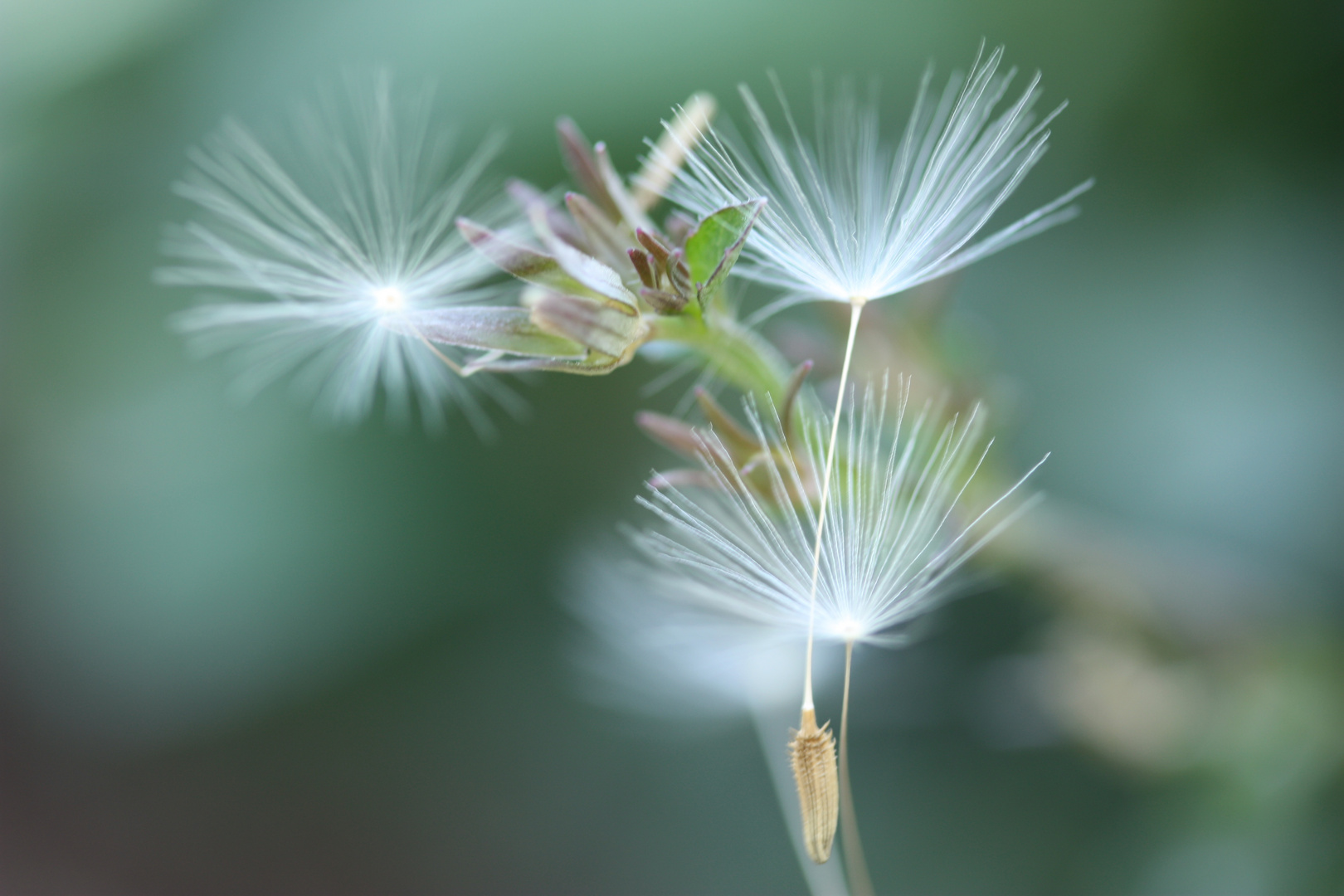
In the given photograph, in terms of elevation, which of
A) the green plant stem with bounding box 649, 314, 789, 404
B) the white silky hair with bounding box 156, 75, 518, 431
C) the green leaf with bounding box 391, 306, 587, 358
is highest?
the white silky hair with bounding box 156, 75, 518, 431

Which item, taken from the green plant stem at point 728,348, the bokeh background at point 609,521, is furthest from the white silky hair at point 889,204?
the bokeh background at point 609,521

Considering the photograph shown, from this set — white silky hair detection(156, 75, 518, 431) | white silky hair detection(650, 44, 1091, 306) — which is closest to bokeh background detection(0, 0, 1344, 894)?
white silky hair detection(650, 44, 1091, 306)

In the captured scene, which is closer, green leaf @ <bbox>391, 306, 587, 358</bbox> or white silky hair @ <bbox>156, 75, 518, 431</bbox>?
green leaf @ <bbox>391, 306, 587, 358</bbox>

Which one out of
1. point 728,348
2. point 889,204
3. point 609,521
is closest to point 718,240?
point 728,348

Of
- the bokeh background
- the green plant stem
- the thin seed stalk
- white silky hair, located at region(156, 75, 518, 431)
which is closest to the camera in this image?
the thin seed stalk

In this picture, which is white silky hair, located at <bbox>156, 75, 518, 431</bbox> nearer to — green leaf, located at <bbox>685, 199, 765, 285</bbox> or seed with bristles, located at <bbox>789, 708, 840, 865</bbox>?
green leaf, located at <bbox>685, 199, 765, 285</bbox>

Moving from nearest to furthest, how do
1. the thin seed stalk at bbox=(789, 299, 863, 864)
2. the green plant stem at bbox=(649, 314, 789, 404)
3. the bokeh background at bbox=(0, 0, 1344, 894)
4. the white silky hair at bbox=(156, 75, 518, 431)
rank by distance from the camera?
the thin seed stalk at bbox=(789, 299, 863, 864)
the green plant stem at bbox=(649, 314, 789, 404)
the white silky hair at bbox=(156, 75, 518, 431)
the bokeh background at bbox=(0, 0, 1344, 894)
